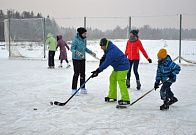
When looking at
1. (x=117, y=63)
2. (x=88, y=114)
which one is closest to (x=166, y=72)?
(x=117, y=63)

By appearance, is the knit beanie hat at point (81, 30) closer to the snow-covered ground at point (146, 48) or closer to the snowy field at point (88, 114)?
the snowy field at point (88, 114)

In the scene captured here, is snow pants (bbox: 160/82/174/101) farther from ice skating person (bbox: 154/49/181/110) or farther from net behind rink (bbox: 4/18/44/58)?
net behind rink (bbox: 4/18/44/58)

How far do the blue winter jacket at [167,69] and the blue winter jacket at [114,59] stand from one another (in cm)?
64

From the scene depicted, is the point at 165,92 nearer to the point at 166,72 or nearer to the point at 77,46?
the point at 166,72

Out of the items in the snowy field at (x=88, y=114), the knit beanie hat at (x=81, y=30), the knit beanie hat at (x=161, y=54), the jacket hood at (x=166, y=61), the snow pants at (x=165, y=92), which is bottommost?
the snowy field at (x=88, y=114)

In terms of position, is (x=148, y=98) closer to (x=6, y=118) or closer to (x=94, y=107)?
(x=94, y=107)

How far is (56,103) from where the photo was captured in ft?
20.5

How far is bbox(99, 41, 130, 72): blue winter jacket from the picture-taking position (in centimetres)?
598

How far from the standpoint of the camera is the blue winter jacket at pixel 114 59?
19.6ft

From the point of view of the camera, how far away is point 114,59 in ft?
19.8

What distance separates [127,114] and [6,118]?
77.0 inches

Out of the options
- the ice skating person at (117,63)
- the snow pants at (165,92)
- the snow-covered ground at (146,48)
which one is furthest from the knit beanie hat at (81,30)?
the snow-covered ground at (146,48)

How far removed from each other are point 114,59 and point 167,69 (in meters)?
0.96

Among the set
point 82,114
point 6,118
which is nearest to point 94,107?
point 82,114
